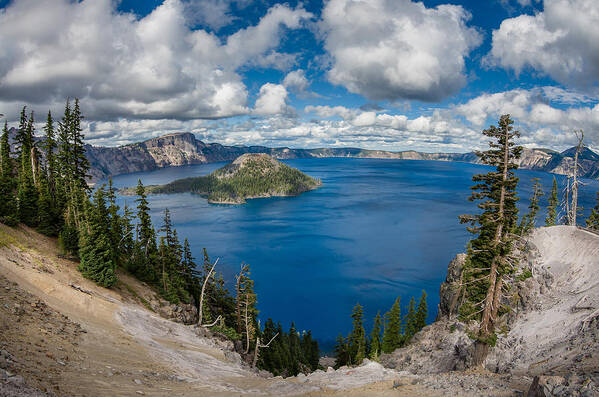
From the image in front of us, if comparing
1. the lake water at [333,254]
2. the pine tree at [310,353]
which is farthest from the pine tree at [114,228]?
the lake water at [333,254]

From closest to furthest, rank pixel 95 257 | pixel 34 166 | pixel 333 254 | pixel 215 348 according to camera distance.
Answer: pixel 215 348, pixel 95 257, pixel 34 166, pixel 333 254

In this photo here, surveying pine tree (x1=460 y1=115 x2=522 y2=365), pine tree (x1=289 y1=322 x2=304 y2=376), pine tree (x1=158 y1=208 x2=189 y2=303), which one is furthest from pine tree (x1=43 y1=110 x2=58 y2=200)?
pine tree (x1=460 y1=115 x2=522 y2=365)

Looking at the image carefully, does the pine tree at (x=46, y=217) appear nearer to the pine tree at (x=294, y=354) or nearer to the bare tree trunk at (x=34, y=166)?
the bare tree trunk at (x=34, y=166)

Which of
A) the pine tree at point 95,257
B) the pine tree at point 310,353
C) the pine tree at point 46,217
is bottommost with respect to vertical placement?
the pine tree at point 310,353

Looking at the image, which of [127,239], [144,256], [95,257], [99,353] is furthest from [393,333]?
[127,239]

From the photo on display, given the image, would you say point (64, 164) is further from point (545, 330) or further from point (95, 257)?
point (545, 330)

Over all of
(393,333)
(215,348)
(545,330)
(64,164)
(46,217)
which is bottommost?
(393,333)

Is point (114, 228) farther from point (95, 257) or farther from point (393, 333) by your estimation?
point (393, 333)

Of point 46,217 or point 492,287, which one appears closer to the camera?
point 492,287

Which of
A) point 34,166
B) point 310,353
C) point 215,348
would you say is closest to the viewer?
point 215,348

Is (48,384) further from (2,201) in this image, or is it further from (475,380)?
(2,201)

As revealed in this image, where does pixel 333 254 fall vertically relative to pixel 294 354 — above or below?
above

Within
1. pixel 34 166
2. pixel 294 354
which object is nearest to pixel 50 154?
pixel 34 166

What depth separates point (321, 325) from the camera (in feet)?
253
